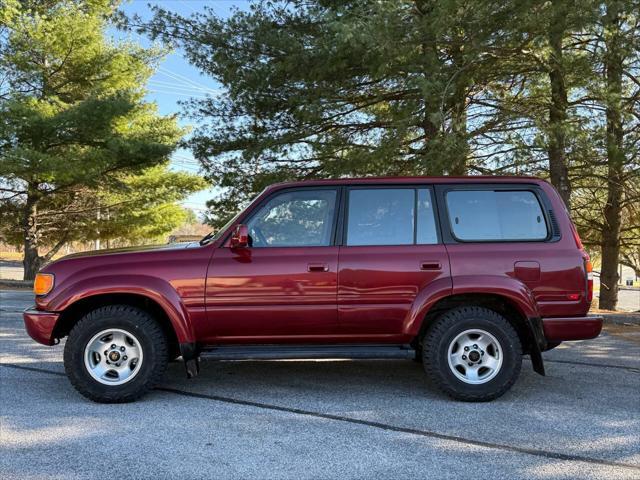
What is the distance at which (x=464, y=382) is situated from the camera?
455cm

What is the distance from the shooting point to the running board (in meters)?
4.54

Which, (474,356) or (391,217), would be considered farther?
(391,217)

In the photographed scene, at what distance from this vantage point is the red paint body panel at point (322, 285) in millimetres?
4531

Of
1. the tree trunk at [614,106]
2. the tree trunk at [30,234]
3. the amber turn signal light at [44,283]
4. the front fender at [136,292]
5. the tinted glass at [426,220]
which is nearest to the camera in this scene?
the front fender at [136,292]

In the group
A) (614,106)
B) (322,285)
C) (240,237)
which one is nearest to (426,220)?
(322,285)

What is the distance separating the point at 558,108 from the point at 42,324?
999 centimetres

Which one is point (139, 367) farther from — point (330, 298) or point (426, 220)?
point (426, 220)

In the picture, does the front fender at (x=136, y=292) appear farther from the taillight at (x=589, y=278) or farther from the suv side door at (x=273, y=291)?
the taillight at (x=589, y=278)

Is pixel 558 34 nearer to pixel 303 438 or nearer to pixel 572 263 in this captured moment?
pixel 572 263

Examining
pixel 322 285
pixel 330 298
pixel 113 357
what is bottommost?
pixel 113 357

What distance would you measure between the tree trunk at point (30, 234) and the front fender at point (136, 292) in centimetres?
1685

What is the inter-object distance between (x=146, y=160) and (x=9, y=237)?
7867 mm

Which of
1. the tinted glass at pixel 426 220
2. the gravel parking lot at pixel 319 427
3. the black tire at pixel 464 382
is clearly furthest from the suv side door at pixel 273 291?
the black tire at pixel 464 382

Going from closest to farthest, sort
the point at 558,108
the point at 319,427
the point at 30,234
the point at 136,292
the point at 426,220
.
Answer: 1. the point at 319,427
2. the point at 136,292
3. the point at 426,220
4. the point at 558,108
5. the point at 30,234
